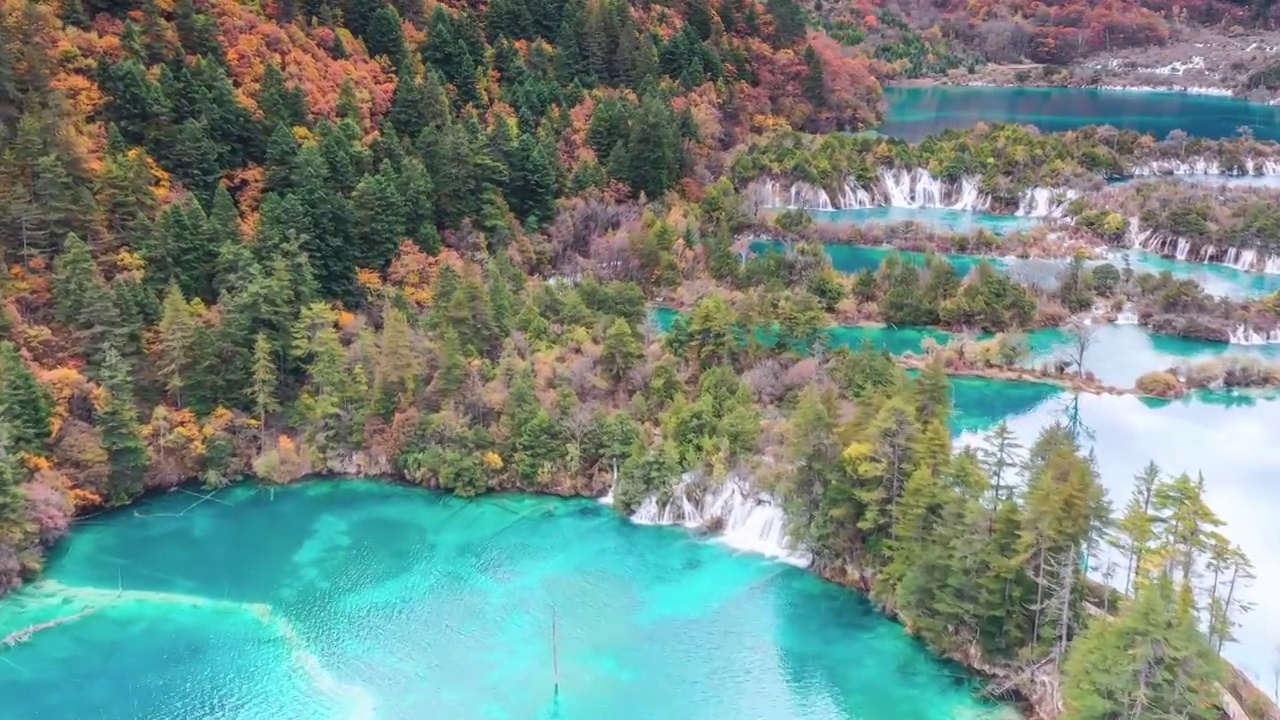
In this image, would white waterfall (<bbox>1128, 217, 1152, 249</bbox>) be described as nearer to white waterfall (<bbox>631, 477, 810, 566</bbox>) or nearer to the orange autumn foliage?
white waterfall (<bbox>631, 477, 810, 566</bbox>)

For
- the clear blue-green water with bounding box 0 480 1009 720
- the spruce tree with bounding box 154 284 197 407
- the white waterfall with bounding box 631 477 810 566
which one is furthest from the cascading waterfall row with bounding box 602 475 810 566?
the spruce tree with bounding box 154 284 197 407

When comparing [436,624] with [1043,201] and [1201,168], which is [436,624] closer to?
A: [1043,201]

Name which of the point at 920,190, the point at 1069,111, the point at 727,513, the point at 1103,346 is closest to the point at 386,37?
the point at 727,513

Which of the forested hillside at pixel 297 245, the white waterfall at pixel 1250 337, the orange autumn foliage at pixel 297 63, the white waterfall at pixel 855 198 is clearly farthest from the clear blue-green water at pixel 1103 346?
the white waterfall at pixel 855 198

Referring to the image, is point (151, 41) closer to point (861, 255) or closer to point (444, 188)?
point (444, 188)

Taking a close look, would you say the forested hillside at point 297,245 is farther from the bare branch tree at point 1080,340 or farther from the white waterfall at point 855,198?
the bare branch tree at point 1080,340
